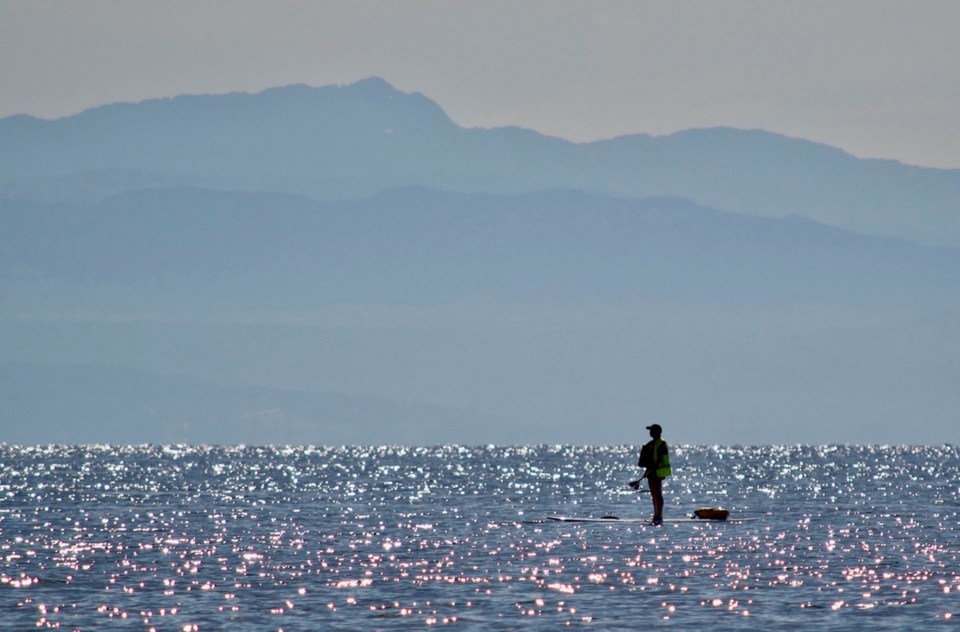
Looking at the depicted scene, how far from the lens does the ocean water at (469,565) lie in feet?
100

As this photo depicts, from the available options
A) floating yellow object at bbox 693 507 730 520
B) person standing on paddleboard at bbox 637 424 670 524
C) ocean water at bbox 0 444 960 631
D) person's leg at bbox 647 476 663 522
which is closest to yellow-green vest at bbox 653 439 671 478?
person standing on paddleboard at bbox 637 424 670 524

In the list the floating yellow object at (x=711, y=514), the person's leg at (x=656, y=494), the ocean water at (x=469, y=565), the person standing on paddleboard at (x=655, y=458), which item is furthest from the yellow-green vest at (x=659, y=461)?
the floating yellow object at (x=711, y=514)

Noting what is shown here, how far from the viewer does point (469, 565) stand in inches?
1510

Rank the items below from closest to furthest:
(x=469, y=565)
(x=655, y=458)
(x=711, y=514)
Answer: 1. (x=469, y=565)
2. (x=655, y=458)
3. (x=711, y=514)

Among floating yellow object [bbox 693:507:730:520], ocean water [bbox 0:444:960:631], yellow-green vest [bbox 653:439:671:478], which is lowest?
ocean water [bbox 0:444:960:631]

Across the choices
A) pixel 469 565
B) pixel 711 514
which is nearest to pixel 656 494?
pixel 711 514

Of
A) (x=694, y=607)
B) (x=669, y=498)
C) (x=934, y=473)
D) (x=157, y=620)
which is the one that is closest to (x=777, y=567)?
(x=694, y=607)

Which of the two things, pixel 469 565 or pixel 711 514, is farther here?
pixel 711 514

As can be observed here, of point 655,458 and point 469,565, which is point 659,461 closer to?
point 655,458

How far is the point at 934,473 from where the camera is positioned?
372 feet

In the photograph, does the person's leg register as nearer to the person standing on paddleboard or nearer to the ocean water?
the person standing on paddleboard

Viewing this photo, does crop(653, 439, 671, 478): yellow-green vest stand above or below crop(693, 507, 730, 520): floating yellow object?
above

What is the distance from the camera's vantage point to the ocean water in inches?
1201

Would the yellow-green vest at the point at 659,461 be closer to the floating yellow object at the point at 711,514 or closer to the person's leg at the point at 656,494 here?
the person's leg at the point at 656,494
